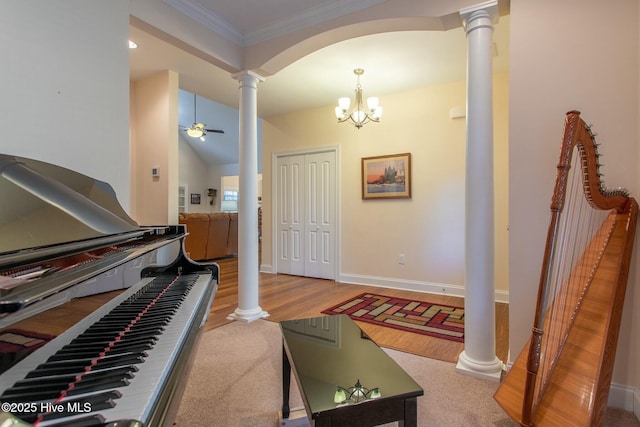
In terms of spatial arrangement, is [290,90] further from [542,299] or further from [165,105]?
[542,299]

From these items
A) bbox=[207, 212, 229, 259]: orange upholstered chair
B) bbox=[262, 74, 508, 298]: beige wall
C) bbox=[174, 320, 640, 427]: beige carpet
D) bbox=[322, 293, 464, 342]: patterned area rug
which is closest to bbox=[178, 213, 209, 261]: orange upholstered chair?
bbox=[207, 212, 229, 259]: orange upholstered chair

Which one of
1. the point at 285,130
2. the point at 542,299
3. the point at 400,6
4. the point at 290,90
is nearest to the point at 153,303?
the point at 542,299

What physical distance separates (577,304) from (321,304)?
8.65ft

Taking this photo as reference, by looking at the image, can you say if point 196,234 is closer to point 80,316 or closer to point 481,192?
point 481,192

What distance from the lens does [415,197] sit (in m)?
4.38

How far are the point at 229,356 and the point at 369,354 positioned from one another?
1.44 meters

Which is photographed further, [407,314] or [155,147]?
[155,147]

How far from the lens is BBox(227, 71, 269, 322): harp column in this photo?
312 centimetres

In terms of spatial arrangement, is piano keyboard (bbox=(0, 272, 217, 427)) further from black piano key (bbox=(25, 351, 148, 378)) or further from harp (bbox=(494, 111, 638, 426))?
harp (bbox=(494, 111, 638, 426))

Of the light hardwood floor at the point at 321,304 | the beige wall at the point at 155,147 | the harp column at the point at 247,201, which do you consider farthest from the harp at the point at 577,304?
the beige wall at the point at 155,147

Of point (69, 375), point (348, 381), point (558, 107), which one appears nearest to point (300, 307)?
point (348, 381)

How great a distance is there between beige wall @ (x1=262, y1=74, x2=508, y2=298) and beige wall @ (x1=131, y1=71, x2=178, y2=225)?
212 cm

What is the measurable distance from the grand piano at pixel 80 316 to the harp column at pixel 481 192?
1.65 meters

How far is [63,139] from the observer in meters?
1.80
